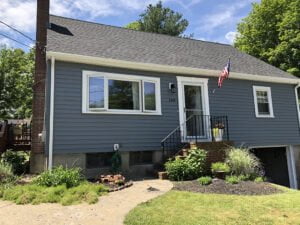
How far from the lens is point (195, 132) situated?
35.1 feet

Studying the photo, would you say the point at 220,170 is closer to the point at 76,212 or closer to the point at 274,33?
the point at 76,212

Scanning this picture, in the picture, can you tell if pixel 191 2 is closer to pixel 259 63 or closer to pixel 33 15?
pixel 259 63

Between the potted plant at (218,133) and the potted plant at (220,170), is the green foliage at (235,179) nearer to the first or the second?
the potted plant at (220,170)

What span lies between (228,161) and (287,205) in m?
2.94

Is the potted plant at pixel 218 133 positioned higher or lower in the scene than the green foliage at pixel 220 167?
higher

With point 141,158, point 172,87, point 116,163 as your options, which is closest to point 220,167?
point 141,158

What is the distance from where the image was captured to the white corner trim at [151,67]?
842 centimetres

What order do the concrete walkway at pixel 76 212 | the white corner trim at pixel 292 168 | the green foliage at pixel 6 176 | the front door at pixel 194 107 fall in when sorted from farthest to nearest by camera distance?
the white corner trim at pixel 292 168
the front door at pixel 194 107
the green foliage at pixel 6 176
the concrete walkway at pixel 76 212

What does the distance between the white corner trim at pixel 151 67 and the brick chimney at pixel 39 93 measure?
1173 mm

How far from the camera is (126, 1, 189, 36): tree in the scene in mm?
27906

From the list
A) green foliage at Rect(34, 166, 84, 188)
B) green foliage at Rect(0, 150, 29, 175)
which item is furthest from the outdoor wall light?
green foliage at Rect(0, 150, 29, 175)

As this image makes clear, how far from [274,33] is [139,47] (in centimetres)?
1675

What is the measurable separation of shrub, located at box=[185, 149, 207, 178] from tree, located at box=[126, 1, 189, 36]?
21321 millimetres

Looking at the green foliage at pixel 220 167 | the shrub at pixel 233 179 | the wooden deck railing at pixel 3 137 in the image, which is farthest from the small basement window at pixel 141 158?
the wooden deck railing at pixel 3 137
